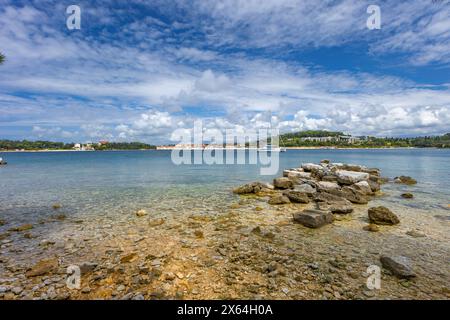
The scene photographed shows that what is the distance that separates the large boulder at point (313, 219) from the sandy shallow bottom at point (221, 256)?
11.2 inches

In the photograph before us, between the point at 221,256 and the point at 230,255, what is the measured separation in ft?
1.10

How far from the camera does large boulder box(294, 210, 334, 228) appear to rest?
11166mm

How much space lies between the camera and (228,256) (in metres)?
8.22

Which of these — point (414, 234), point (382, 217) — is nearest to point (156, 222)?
point (382, 217)

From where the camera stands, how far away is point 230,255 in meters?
8.30

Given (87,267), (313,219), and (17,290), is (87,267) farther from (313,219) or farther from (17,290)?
(313,219)

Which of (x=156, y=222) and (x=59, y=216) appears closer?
(x=156, y=222)

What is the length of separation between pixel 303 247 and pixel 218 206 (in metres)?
7.93

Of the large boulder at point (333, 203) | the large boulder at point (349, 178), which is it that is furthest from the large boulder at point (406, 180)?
the large boulder at point (333, 203)

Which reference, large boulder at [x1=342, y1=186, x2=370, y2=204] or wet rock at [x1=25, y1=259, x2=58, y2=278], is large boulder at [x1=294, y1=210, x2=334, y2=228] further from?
wet rock at [x1=25, y1=259, x2=58, y2=278]

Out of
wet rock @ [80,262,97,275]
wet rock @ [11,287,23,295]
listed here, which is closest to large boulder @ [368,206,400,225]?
wet rock @ [80,262,97,275]

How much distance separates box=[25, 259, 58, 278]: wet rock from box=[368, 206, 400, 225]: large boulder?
14225mm
